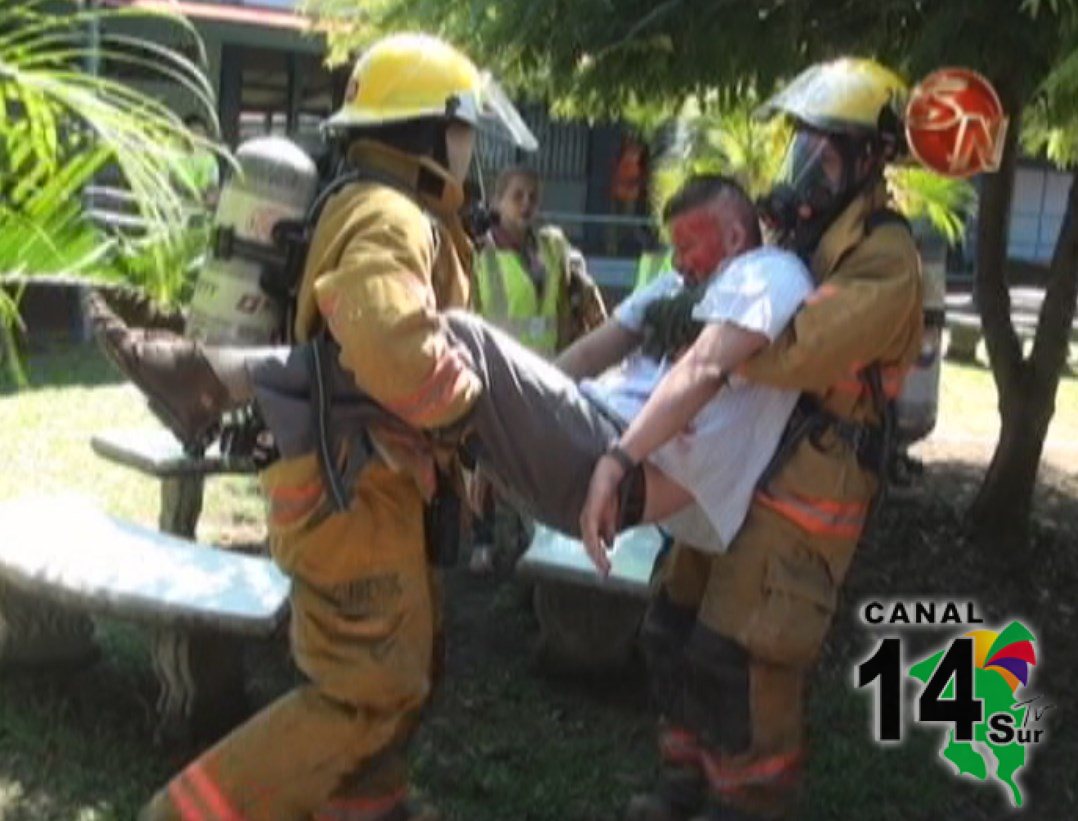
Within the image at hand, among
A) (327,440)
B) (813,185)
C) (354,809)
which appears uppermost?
(813,185)

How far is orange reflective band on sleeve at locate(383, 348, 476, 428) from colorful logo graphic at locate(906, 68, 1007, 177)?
117 cm

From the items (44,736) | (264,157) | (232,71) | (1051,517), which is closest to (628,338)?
(264,157)

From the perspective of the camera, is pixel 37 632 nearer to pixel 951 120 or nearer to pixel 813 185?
pixel 813 185

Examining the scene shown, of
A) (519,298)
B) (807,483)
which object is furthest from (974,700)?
(519,298)

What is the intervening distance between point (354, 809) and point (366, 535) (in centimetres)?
60

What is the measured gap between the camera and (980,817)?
13.5ft

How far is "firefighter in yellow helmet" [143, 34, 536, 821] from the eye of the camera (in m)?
2.97


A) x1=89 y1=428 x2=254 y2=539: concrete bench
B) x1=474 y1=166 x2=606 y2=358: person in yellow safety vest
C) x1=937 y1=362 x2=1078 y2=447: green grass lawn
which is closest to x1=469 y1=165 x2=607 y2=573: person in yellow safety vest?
x1=474 y1=166 x2=606 y2=358: person in yellow safety vest

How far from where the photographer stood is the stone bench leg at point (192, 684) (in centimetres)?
403

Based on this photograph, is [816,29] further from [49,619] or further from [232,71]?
[232,71]

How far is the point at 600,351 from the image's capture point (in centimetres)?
379

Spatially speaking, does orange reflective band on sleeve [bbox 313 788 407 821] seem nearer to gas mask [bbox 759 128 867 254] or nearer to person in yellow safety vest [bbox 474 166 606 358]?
gas mask [bbox 759 128 867 254]

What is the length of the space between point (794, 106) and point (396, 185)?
0.90m

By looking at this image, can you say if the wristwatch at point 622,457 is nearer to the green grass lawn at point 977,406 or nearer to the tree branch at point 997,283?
the tree branch at point 997,283
